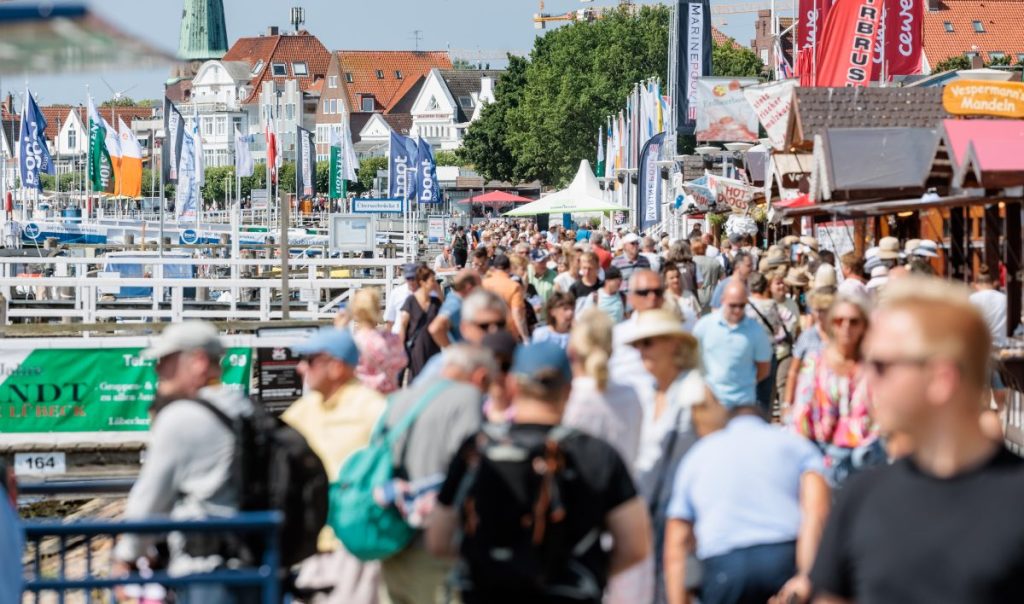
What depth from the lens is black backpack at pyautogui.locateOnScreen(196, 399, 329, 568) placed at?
5898mm

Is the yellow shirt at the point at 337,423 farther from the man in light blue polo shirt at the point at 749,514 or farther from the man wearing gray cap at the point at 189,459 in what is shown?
the man in light blue polo shirt at the point at 749,514

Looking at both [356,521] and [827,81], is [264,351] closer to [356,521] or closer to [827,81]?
[356,521]

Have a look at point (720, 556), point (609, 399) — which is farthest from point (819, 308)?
point (720, 556)

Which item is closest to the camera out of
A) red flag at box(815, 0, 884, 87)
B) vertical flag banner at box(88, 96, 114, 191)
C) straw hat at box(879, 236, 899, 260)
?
straw hat at box(879, 236, 899, 260)

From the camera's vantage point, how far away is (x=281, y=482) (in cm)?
597

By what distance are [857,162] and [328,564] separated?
431 inches

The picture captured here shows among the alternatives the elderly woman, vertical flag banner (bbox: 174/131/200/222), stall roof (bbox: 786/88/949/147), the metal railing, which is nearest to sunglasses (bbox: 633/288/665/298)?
the elderly woman

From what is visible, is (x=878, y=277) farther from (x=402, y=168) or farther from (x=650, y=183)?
(x=650, y=183)

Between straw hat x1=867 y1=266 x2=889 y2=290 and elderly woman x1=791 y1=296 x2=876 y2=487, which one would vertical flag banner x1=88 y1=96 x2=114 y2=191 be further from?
elderly woman x1=791 y1=296 x2=876 y2=487

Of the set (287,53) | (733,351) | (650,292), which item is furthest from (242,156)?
(287,53)

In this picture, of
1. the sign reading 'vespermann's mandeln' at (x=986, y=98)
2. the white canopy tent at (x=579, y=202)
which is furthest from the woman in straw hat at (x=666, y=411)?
the white canopy tent at (x=579, y=202)

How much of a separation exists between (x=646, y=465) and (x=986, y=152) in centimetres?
859

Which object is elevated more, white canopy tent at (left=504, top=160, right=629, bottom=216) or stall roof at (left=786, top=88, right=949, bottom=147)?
stall roof at (left=786, top=88, right=949, bottom=147)

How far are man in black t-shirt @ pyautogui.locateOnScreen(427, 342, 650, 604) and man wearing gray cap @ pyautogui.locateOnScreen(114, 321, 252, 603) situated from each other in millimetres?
1301
